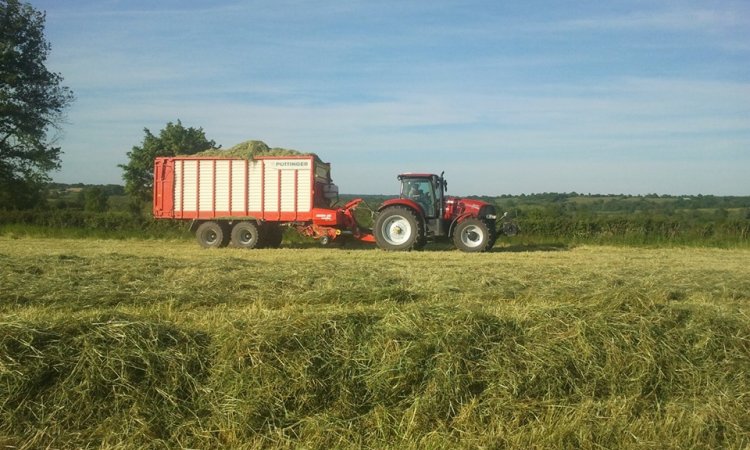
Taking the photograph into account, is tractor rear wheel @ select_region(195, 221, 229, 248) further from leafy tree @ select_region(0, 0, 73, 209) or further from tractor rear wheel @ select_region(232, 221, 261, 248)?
leafy tree @ select_region(0, 0, 73, 209)

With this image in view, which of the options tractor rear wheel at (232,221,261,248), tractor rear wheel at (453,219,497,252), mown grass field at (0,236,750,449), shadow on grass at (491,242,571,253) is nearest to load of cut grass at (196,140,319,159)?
tractor rear wheel at (232,221,261,248)

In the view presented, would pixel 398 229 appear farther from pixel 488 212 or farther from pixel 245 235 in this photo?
pixel 245 235

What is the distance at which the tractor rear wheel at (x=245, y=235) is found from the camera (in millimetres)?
16719

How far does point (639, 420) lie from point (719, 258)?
13146 millimetres

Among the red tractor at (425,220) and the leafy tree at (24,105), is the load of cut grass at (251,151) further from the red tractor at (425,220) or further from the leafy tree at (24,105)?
the leafy tree at (24,105)

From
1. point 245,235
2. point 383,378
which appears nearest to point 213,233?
point 245,235

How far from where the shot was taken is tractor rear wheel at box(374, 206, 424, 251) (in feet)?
52.6

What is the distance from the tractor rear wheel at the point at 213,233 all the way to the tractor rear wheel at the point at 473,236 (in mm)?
5688

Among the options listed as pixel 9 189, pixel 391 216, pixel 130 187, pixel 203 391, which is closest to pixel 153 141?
pixel 130 187

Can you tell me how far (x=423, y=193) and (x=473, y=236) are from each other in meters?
1.59

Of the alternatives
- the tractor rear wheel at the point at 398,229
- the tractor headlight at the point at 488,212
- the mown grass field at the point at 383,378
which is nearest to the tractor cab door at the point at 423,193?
the tractor rear wheel at the point at 398,229

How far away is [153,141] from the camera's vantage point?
34281 mm

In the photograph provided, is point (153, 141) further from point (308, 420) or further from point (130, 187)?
point (308, 420)

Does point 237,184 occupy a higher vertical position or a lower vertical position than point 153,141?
lower
